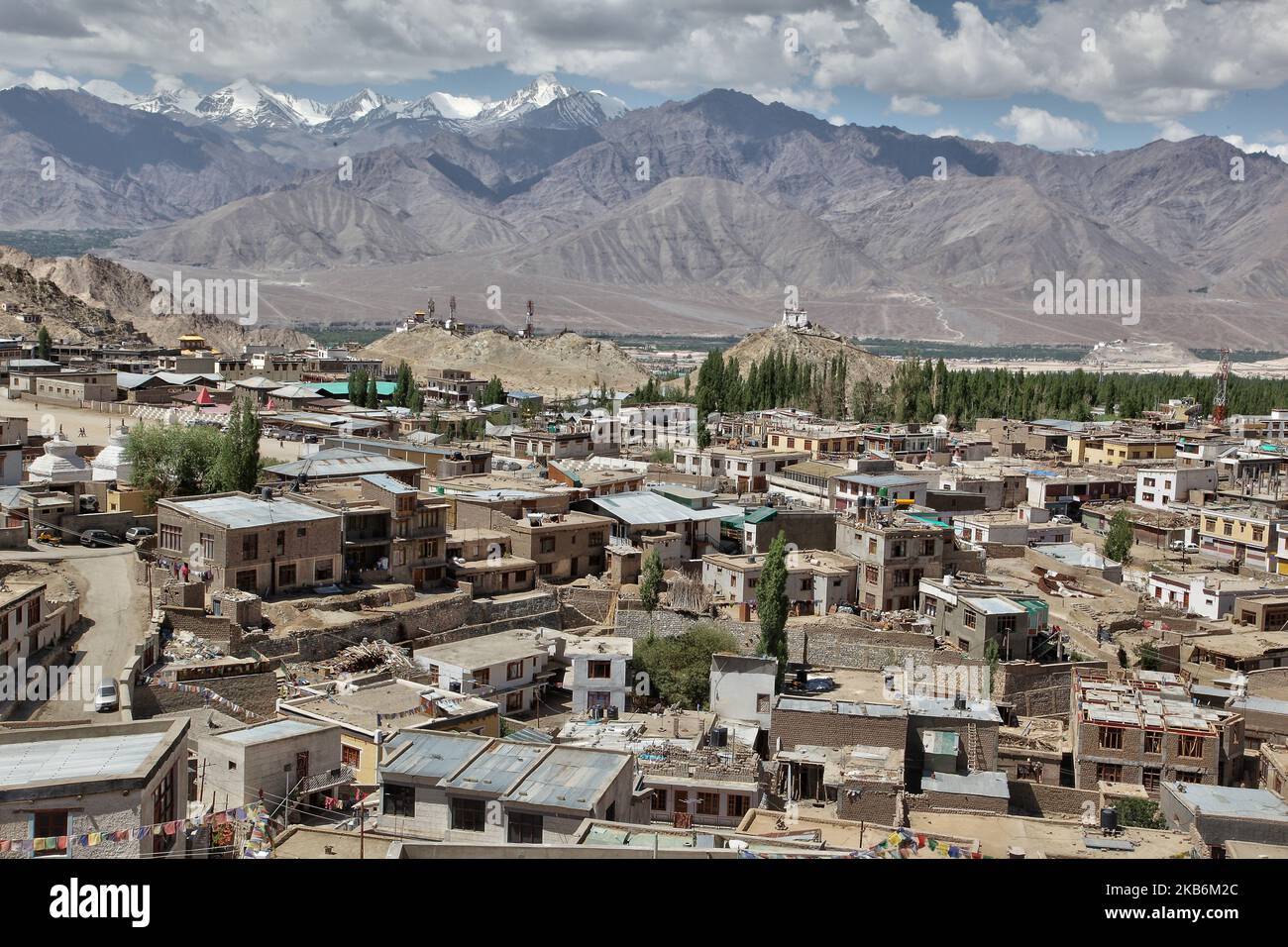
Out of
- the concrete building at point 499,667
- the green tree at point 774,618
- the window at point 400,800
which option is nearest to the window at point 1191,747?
the green tree at point 774,618

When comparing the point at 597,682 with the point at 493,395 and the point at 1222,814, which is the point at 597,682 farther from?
the point at 493,395

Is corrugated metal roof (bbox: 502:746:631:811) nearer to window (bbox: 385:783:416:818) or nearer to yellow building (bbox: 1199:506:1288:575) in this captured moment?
window (bbox: 385:783:416:818)

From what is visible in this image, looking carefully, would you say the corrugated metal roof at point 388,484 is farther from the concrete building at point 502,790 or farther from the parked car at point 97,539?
the concrete building at point 502,790


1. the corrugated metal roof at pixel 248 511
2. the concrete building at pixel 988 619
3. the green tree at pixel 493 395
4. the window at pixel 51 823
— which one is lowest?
the concrete building at pixel 988 619

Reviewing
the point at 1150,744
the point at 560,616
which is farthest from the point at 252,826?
the point at 560,616

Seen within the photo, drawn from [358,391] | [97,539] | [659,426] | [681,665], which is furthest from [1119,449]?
[97,539]
